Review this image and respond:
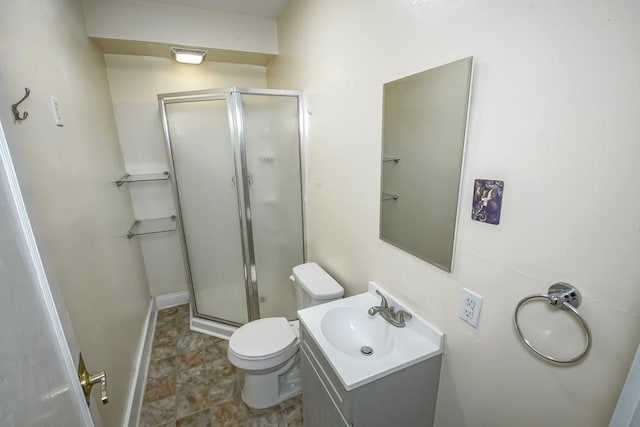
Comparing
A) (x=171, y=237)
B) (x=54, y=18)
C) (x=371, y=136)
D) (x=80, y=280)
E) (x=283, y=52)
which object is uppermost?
(x=283, y=52)

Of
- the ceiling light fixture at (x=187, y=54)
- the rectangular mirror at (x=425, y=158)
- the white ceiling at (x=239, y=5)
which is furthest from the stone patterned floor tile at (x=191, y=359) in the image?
the white ceiling at (x=239, y=5)

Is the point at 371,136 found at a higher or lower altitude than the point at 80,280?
higher

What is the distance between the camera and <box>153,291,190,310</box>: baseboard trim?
2789 mm

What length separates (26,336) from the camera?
445 millimetres

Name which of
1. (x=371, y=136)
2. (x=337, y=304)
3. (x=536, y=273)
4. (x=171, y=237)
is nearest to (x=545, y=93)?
(x=536, y=273)

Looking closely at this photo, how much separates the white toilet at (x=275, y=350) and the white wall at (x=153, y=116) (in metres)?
1.46

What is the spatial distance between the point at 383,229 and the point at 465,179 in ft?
1.58

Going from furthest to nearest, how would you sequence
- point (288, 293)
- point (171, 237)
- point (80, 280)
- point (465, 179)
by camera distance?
point (171, 237)
point (288, 293)
point (80, 280)
point (465, 179)

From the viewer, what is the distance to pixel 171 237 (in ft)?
8.84

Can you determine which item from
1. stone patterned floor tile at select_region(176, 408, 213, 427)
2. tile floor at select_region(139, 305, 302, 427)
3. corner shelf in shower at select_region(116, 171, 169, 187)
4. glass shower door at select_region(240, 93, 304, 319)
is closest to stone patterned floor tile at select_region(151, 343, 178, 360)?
tile floor at select_region(139, 305, 302, 427)

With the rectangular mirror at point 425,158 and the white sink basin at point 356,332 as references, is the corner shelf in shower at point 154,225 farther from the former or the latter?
the rectangular mirror at point 425,158

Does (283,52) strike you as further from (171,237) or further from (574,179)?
(574,179)

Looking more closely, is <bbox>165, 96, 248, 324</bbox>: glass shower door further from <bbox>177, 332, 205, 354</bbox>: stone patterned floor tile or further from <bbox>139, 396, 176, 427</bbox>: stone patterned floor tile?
<bbox>139, 396, 176, 427</bbox>: stone patterned floor tile

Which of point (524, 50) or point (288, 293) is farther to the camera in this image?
point (288, 293)
